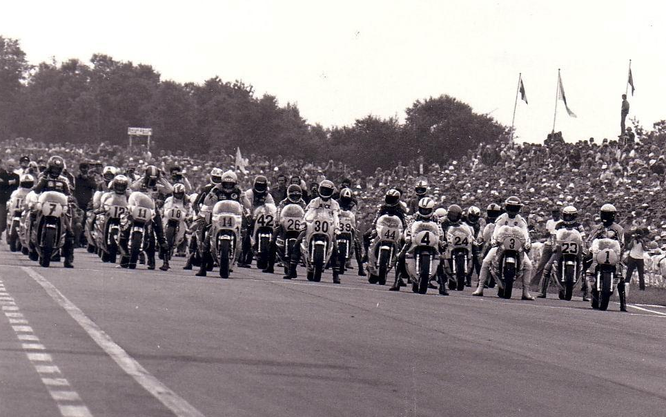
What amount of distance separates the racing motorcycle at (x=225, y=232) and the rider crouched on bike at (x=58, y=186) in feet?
7.83

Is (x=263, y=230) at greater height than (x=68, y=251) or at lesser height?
greater

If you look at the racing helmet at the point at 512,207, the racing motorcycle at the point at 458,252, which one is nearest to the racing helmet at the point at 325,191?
the racing helmet at the point at 512,207

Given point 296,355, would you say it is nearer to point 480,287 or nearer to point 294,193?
point 480,287

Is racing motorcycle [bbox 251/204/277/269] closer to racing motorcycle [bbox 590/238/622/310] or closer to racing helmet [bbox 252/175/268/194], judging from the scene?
racing helmet [bbox 252/175/268/194]

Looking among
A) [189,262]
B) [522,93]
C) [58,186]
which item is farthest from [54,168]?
[522,93]

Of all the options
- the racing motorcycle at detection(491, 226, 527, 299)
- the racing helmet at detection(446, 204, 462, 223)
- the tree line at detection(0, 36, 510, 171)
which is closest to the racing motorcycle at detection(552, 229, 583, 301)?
the racing motorcycle at detection(491, 226, 527, 299)

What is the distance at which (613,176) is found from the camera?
44.4 metres

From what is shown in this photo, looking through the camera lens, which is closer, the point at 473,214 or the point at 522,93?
the point at 473,214

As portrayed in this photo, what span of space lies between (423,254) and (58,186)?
240 inches

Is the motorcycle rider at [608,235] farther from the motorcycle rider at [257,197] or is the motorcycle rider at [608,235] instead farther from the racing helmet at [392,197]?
the motorcycle rider at [257,197]

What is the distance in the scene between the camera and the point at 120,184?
26.6 metres

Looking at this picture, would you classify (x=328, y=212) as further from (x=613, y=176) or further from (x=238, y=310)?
(x=613, y=176)

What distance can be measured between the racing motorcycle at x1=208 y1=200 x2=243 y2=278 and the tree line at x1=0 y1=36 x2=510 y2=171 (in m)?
86.9

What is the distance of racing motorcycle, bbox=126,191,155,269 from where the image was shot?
25.1 m
